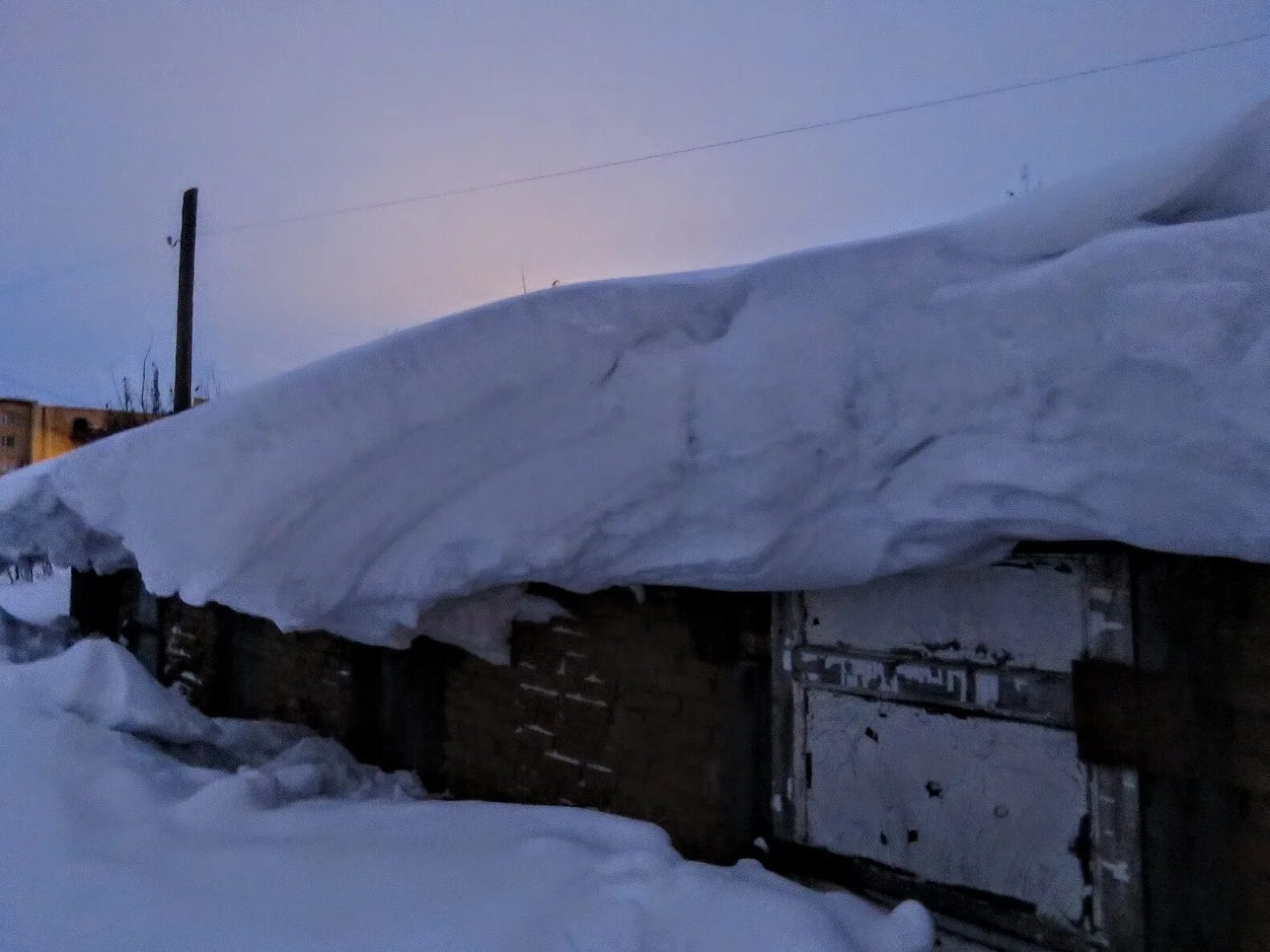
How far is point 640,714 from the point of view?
317 cm

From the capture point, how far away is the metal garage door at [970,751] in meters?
2.11

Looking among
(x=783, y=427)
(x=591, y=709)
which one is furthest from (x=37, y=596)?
(x=783, y=427)

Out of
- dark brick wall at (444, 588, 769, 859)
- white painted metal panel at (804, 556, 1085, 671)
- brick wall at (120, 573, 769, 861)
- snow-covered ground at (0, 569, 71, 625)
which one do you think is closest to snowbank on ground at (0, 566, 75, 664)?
snow-covered ground at (0, 569, 71, 625)

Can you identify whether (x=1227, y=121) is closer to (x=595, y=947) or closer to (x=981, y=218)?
(x=981, y=218)

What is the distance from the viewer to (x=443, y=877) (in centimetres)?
223

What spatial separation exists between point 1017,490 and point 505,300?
5.83 ft

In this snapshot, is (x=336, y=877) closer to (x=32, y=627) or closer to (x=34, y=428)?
(x=32, y=627)

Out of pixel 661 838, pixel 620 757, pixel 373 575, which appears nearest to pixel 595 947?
pixel 661 838

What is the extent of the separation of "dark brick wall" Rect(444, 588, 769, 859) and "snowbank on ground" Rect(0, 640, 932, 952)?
61 cm

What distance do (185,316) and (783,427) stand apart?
11684 mm

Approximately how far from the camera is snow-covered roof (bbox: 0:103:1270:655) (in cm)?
176

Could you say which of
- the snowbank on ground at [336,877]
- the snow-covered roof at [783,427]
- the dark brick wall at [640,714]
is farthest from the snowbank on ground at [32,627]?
the dark brick wall at [640,714]

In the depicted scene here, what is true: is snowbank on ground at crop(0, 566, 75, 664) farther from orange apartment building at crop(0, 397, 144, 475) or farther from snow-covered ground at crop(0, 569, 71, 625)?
orange apartment building at crop(0, 397, 144, 475)

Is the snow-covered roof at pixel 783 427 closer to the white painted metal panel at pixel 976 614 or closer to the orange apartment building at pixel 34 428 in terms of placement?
the white painted metal panel at pixel 976 614
